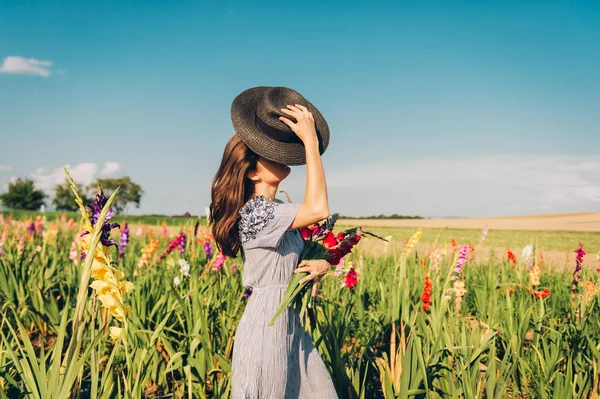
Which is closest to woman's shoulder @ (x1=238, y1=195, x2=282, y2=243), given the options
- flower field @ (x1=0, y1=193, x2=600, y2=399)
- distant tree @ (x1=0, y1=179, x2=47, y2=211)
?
flower field @ (x1=0, y1=193, x2=600, y2=399)

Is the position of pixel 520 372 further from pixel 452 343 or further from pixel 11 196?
pixel 11 196

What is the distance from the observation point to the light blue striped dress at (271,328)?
2.04 metres

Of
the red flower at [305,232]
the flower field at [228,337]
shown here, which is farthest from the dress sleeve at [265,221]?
the flower field at [228,337]

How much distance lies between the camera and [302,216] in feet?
6.45

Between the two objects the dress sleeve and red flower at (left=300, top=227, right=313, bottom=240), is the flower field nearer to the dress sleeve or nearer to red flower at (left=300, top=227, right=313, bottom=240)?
red flower at (left=300, top=227, right=313, bottom=240)

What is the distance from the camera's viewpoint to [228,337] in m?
3.42

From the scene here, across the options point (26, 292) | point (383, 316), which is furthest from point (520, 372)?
point (26, 292)

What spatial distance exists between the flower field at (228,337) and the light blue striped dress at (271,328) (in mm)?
248

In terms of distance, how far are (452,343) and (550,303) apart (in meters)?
2.31

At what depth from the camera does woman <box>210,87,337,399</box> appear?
2.02 metres

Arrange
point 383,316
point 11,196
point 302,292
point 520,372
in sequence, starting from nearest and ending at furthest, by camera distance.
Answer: point 302,292
point 520,372
point 383,316
point 11,196

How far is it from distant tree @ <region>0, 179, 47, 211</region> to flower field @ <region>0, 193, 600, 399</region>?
250 ft

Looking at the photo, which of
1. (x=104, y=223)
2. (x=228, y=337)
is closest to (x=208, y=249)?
(x=228, y=337)

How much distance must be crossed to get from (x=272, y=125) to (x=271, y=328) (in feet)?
2.95
